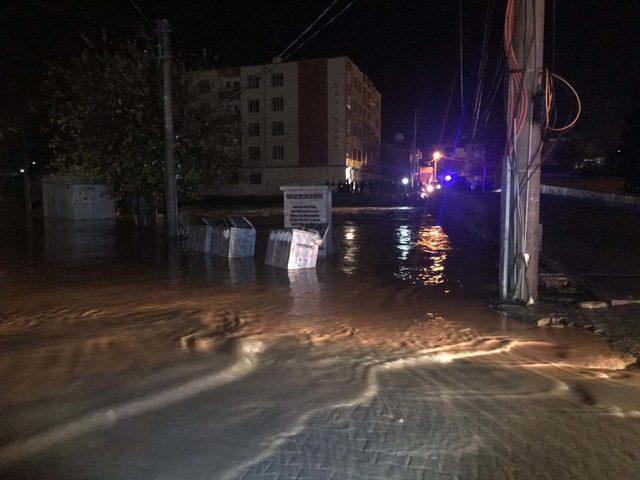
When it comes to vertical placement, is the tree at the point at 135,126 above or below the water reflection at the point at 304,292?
above

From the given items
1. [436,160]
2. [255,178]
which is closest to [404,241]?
[436,160]

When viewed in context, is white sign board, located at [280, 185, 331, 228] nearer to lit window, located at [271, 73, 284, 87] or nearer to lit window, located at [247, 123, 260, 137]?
lit window, located at [271, 73, 284, 87]

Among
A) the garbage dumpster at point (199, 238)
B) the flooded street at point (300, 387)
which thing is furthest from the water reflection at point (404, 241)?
the garbage dumpster at point (199, 238)

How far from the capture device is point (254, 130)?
214ft

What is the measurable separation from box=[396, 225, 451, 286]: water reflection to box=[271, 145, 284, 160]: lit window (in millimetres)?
42709

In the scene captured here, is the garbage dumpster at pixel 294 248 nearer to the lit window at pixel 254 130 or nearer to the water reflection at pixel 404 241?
the water reflection at pixel 404 241

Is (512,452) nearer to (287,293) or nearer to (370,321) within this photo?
(370,321)

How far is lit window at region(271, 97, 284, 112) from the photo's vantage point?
62844 mm

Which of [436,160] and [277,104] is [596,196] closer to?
[436,160]

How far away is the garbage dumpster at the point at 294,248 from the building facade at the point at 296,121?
4795 centimetres

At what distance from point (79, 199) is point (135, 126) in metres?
10.9

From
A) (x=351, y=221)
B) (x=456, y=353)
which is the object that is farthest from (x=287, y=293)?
(x=351, y=221)

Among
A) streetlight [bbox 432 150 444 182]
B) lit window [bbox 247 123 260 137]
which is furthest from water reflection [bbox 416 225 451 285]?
lit window [bbox 247 123 260 137]

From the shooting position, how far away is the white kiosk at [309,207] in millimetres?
13703
